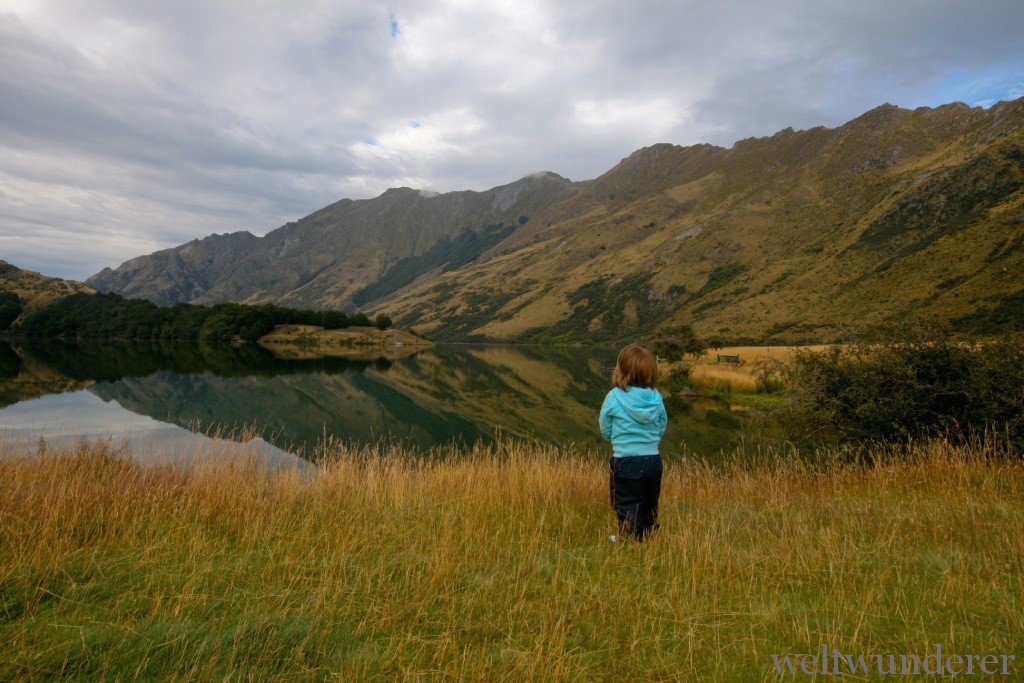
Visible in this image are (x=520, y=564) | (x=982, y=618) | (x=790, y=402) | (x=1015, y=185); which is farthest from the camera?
(x=1015, y=185)

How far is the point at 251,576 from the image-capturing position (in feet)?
14.3

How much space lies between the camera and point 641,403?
5.71m

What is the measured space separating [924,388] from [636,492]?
987cm

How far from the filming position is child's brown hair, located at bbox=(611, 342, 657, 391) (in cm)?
579

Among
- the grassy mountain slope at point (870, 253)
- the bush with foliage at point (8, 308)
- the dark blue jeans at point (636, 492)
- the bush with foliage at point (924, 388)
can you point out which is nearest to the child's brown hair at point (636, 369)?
the dark blue jeans at point (636, 492)

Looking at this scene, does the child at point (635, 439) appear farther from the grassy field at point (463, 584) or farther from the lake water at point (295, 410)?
the lake water at point (295, 410)

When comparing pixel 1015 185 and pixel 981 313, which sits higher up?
pixel 1015 185

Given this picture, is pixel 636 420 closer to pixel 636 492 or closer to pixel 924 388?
pixel 636 492

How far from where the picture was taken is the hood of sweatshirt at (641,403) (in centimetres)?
564

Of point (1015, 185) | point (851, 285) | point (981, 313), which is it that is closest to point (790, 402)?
point (981, 313)

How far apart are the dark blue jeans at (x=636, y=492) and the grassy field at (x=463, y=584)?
268 millimetres

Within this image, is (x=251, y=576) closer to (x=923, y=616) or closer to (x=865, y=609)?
(x=865, y=609)

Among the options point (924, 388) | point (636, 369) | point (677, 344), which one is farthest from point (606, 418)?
point (677, 344)

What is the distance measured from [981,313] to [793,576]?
93765 millimetres
